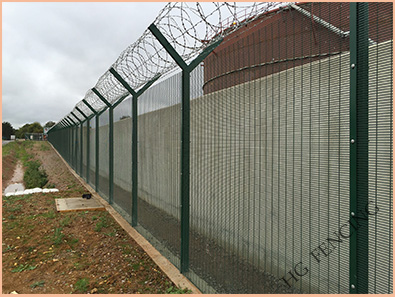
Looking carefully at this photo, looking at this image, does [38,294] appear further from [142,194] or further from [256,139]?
[256,139]

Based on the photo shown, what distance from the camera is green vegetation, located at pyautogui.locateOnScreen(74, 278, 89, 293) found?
3137mm

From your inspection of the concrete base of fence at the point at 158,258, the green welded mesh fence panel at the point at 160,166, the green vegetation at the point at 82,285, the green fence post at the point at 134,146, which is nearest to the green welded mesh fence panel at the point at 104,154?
the concrete base of fence at the point at 158,258

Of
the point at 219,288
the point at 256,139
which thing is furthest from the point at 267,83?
the point at 219,288

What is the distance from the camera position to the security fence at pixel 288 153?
141 centimetres

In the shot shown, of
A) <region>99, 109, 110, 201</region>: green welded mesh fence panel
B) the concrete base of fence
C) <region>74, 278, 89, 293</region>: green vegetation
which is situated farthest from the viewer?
<region>99, 109, 110, 201</region>: green welded mesh fence panel

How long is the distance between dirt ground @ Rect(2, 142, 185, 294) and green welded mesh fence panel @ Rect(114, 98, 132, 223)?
1.60 feet

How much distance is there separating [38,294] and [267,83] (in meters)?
3.46

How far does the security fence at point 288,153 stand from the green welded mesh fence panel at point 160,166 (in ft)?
0.18

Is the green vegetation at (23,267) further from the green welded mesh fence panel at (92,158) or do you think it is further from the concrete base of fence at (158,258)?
the green welded mesh fence panel at (92,158)

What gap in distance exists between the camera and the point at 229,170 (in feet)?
8.09

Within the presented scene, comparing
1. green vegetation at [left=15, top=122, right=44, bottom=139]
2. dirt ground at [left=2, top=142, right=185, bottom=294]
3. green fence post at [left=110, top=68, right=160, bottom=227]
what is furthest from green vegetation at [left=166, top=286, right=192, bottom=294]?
green vegetation at [left=15, top=122, right=44, bottom=139]

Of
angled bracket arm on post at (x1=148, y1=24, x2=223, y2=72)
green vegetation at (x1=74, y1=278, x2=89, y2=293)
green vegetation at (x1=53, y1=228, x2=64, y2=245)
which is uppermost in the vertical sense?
angled bracket arm on post at (x1=148, y1=24, x2=223, y2=72)

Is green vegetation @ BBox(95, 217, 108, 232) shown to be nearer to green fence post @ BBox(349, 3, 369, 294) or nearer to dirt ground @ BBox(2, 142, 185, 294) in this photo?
dirt ground @ BBox(2, 142, 185, 294)

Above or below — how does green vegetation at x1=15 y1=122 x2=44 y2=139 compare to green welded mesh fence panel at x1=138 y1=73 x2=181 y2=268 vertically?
above
